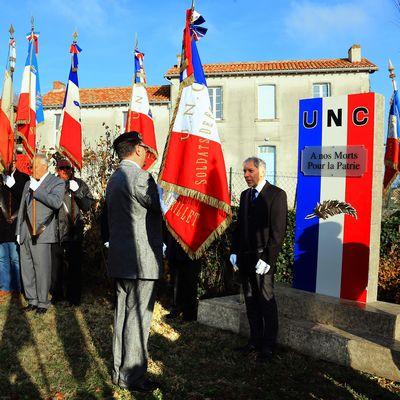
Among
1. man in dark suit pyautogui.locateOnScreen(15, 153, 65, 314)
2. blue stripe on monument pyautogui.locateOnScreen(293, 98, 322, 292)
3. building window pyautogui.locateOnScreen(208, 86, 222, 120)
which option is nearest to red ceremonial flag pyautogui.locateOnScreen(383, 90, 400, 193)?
blue stripe on monument pyautogui.locateOnScreen(293, 98, 322, 292)

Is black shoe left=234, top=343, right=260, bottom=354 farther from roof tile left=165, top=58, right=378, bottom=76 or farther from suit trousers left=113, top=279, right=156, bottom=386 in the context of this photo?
roof tile left=165, top=58, right=378, bottom=76

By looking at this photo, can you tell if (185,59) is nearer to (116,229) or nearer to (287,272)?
(116,229)

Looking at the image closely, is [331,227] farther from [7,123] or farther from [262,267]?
[7,123]

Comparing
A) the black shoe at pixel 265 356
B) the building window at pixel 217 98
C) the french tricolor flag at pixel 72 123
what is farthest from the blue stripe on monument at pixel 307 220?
the building window at pixel 217 98

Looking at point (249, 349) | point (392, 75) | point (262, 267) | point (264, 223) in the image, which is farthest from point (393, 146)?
point (249, 349)

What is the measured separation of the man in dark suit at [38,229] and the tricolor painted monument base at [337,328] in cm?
243

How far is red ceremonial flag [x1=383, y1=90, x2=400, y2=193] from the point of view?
8.34 metres

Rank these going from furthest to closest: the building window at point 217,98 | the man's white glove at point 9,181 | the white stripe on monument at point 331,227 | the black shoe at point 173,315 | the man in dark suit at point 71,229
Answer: the building window at point 217,98 < the man's white glove at point 9,181 < the man in dark suit at point 71,229 < the black shoe at point 173,315 < the white stripe on monument at point 331,227

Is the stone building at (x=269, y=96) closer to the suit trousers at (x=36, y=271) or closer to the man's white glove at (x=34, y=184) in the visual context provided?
the suit trousers at (x=36, y=271)

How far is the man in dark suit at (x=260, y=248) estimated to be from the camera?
4.43m

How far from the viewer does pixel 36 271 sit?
616 centimetres

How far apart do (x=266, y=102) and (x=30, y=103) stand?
18.3 meters

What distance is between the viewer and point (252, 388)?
12.6 feet

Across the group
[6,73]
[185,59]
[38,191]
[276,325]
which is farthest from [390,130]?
[6,73]
